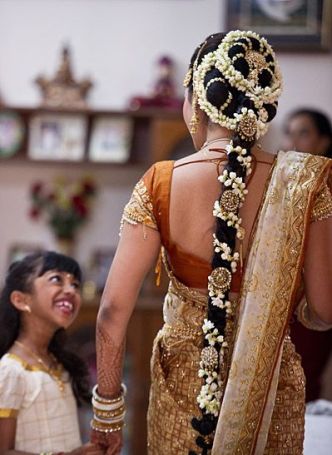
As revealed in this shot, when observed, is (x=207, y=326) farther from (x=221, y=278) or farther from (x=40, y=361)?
(x=40, y=361)

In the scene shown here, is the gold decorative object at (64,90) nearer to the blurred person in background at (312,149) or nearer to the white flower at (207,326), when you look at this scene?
the blurred person in background at (312,149)

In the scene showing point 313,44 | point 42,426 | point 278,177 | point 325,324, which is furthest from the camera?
point 313,44

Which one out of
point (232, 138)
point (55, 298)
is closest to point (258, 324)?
point (232, 138)

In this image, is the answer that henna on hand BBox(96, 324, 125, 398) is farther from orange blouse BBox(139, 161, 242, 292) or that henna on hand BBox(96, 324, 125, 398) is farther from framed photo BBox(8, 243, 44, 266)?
framed photo BBox(8, 243, 44, 266)

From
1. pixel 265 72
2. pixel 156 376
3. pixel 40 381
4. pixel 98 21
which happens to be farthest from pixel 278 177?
pixel 98 21

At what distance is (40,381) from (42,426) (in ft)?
0.38

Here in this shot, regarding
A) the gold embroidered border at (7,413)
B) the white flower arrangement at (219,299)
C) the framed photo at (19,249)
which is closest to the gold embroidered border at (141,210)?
the white flower arrangement at (219,299)

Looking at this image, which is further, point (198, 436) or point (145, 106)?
point (145, 106)

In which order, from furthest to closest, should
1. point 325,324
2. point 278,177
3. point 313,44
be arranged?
1. point 313,44
2. point 325,324
3. point 278,177

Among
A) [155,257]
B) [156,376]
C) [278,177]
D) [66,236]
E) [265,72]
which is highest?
[265,72]

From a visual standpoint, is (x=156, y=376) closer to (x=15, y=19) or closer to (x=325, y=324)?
(x=325, y=324)

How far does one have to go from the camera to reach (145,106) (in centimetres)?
438

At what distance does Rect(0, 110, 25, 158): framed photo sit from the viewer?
449 cm

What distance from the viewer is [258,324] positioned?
1.77 m
